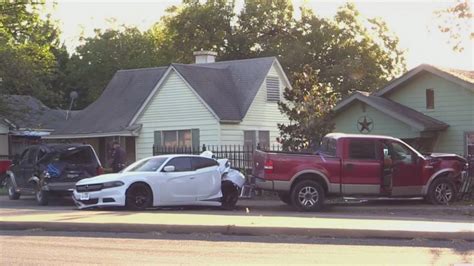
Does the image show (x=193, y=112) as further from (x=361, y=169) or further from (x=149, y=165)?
(x=361, y=169)

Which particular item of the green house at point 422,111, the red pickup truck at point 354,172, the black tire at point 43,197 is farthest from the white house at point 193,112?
the red pickup truck at point 354,172

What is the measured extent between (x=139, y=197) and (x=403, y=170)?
6691mm

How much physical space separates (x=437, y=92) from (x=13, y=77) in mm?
17205

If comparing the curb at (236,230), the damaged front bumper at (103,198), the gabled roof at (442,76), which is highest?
the gabled roof at (442,76)

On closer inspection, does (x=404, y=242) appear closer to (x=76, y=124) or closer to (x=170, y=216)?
(x=170, y=216)

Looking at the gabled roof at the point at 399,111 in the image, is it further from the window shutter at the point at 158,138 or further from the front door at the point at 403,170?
the window shutter at the point at 158,138

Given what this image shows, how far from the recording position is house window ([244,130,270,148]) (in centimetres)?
2923

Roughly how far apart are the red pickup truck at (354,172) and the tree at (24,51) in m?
14.5

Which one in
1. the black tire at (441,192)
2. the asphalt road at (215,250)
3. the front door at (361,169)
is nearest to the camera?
the asphalt road at (215,250)

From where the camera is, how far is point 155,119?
98.1 feet

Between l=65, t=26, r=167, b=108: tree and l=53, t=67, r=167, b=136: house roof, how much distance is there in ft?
45.8

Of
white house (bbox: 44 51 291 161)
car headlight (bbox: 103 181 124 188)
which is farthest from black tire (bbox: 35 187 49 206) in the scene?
white house (bbox: 44 51 291 161)

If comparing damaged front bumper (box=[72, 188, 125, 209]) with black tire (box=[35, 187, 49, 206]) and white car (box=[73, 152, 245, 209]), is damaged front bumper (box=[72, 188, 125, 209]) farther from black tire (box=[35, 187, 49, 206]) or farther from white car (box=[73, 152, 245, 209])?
black tire (box=[35, 187, 49, 206])

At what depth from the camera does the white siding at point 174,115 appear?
28250 mm
